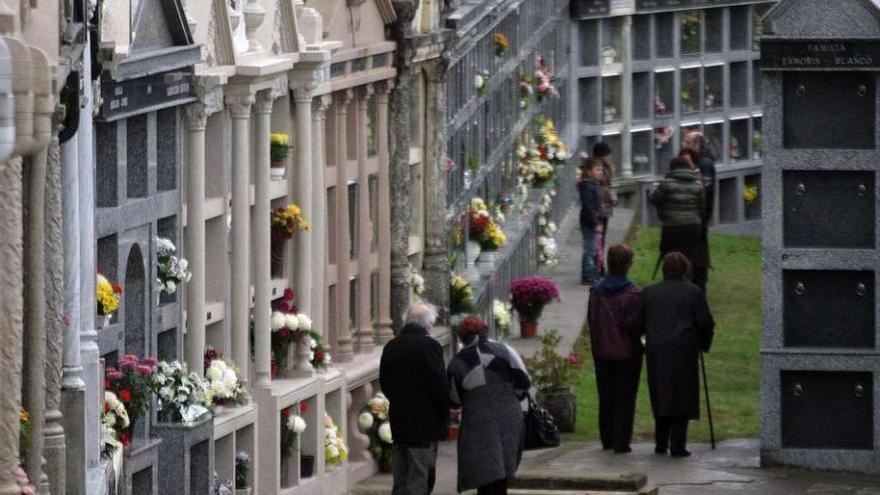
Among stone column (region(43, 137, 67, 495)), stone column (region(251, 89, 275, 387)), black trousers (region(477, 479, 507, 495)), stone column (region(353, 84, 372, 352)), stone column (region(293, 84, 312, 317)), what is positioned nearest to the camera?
stone column (region(43, 137, 67, 495))

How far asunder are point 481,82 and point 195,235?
25.0 ft

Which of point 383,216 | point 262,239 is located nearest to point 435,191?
point 383,216

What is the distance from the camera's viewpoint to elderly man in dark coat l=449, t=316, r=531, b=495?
14016 millimetres

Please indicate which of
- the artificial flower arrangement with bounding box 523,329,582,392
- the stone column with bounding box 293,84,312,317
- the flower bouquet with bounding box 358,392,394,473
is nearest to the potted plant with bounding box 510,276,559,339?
the artificial flower arrangement with bounding box 523,329,582,392

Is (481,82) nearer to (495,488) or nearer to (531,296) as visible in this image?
(531,296)

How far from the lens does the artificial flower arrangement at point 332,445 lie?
15750mm

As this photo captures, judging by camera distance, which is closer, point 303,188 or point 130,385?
point 130,385

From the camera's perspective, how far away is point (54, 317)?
1050cm

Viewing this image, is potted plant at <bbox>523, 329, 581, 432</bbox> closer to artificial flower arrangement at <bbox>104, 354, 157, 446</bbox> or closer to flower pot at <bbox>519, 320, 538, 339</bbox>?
flower pot at <bbox>519, 320, 538, 339</bbox>

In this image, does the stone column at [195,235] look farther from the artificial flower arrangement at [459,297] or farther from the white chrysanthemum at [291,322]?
the artificial flower arrangement at [459,297]

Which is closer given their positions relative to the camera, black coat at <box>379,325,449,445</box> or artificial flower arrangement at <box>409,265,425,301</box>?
black coat at <box>379,325,449,445</box>

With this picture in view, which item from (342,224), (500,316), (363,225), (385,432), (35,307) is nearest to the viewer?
(35,307)

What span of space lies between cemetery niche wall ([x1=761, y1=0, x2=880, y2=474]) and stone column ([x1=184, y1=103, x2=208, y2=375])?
3.60m

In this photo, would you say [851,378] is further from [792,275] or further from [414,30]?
[414,30]
